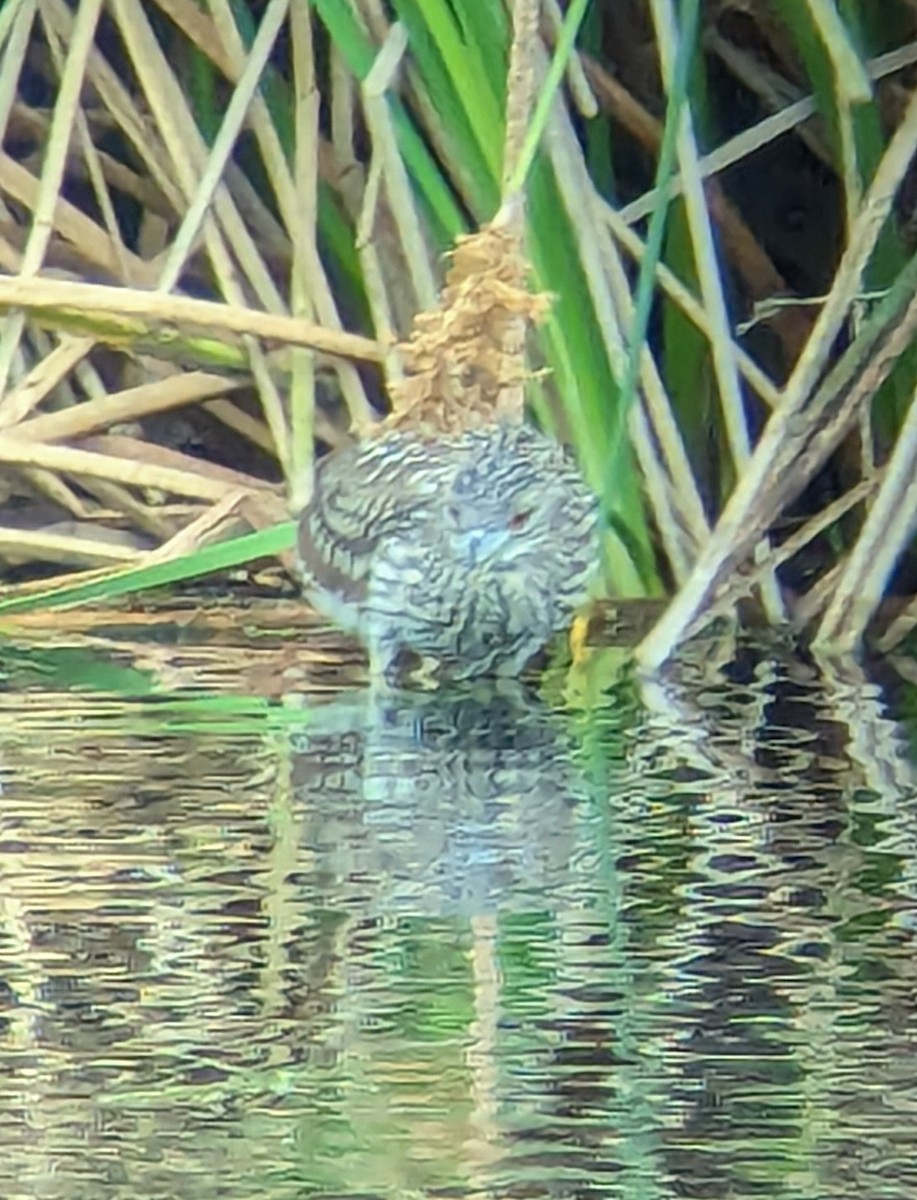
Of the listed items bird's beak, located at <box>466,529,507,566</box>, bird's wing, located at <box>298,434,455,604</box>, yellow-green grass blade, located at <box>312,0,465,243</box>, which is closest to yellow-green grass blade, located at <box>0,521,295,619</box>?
bird's wing, located at <box>298,434,455,604</box>

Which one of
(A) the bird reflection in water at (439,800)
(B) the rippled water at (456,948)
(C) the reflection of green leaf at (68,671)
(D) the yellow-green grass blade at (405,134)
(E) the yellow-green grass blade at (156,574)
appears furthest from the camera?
(D) the yellow-green grass blade at (405,134)

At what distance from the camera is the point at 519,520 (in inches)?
82.4

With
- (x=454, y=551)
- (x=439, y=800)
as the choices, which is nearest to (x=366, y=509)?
(x=454, y=551)

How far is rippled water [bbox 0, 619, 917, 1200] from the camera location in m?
0.90

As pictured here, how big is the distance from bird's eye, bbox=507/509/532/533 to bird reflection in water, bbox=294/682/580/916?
0.13m

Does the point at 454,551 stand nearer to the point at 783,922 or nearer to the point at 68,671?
the point at 68,671

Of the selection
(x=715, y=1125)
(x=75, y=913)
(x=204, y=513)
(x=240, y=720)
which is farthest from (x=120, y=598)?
(x=715, y=1125)

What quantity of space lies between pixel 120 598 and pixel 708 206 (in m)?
0.59

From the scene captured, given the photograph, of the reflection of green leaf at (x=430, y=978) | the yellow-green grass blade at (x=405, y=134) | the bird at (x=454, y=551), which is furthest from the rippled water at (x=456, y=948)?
the yellow-green grass blade at (x=405, y=134)

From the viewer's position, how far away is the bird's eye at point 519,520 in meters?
2.08

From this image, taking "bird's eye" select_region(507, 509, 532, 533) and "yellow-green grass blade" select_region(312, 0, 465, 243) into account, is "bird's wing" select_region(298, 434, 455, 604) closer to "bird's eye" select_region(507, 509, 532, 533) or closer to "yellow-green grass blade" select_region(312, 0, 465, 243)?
"bird's eye" select_region(507, 509, 532, 533)

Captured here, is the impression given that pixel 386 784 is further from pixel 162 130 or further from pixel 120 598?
pixel 162 130

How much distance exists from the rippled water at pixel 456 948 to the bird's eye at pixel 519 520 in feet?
0.75

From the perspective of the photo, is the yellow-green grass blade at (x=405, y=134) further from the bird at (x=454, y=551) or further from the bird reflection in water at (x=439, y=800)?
the bird reflection in water at (x=439, y=800)
